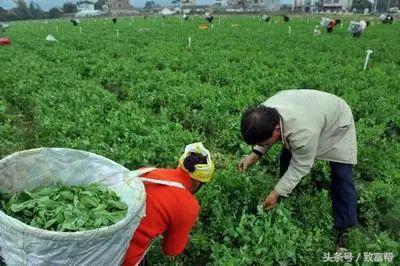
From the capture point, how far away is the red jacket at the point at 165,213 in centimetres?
298

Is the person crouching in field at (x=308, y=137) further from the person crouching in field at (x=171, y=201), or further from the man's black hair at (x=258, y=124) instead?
the person crouching in field at (x=171, y=201)

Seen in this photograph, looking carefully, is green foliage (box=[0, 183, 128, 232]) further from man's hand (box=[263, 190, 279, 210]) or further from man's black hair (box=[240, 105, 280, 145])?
man's hand (box=[263, 190, 279, 210])

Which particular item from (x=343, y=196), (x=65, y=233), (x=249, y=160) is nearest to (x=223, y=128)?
(x=249, y=160)

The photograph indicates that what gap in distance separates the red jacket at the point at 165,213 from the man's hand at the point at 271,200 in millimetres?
1021

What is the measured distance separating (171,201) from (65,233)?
901 mm

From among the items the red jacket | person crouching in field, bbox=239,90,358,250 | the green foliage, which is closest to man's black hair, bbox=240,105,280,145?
person crouching in field, bbox=239,90,358,250

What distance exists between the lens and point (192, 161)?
3.05 m

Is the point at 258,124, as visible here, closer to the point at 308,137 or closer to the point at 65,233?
the point at 308,137

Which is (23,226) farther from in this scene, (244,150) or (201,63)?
(201,63)

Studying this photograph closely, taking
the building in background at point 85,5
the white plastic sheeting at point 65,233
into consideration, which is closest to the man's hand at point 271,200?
the white plastic sheeting at point 65,233

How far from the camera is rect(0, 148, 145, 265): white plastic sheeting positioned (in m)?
2.26

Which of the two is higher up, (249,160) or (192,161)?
(192,161)

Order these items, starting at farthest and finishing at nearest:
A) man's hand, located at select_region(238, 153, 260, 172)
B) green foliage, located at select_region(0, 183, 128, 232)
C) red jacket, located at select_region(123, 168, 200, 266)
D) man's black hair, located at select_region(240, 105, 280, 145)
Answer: man's hand, located at select_region(238, 153, 260, 172) < man's black hair, located at select_region(240, 105, 280, 145) < red jacket, located at select_region(123, 168, 200, 266) < green foliage, located at select_region(0, 183, 128, 232)

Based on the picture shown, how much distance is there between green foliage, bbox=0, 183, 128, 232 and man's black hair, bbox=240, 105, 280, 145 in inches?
43.1
